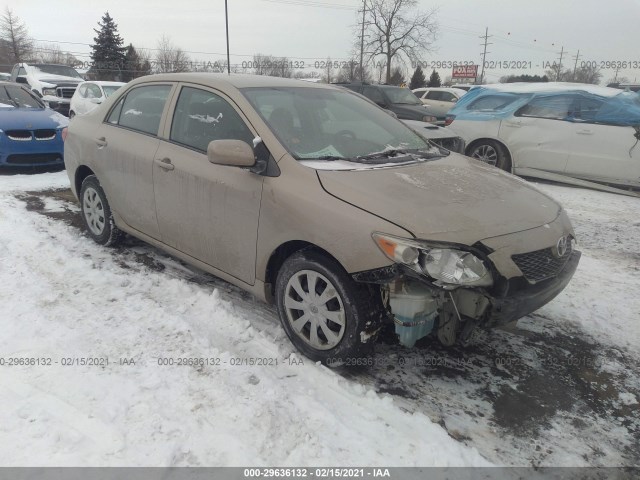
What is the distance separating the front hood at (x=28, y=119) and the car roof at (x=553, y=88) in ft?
25.7

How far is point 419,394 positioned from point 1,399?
227 centimetres

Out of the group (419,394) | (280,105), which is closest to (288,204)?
(280,105)

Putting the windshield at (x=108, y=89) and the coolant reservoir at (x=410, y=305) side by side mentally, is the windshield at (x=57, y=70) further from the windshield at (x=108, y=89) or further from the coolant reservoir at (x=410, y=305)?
the coolant reservoir at (x=410, y=305)

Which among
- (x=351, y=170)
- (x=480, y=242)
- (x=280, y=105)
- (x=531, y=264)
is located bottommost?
(x=531, y=264)

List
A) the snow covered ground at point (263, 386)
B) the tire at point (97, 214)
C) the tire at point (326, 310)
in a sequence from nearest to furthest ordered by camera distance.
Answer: the snow covered ground at point (263, 386)
the tire at point (326, 310)
the tire at point (97, 214)

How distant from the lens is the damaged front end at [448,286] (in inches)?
96.3

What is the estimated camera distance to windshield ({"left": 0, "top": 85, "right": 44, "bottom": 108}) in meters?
8.52

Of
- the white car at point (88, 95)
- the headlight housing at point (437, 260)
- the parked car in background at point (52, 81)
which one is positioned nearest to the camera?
the headlight housing at point (437, 260)

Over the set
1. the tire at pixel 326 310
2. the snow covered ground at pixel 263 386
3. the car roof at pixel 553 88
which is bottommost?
the snow covered ground at pixel 263 386

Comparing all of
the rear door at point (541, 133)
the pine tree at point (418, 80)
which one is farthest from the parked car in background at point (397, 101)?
the pine tree at point (418, 80)

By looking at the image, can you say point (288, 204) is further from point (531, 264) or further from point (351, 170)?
point (531, 264)

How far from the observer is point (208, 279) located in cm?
401

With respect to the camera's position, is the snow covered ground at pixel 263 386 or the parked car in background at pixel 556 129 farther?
the parked car in background at pixel 556 129

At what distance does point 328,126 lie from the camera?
347 cm
